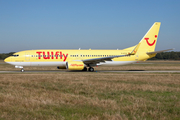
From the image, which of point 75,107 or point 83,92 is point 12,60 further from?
point 75,107

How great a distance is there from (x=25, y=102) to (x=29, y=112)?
174 cm

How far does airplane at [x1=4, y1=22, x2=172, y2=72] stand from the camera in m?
33.2

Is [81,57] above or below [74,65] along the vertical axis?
above

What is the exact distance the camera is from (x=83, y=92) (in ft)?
42.5

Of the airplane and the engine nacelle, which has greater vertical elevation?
the airplane

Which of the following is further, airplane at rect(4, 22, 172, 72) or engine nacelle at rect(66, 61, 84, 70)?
airplane at rect(4, 22, 172, 72)

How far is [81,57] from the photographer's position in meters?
35.6

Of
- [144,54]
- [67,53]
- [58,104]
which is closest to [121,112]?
[58,104]

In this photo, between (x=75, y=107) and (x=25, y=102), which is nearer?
(x=75, y=107)

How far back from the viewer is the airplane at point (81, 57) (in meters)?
33.2

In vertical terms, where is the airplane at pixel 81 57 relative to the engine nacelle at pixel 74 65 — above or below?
above

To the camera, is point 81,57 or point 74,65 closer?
point 74,65

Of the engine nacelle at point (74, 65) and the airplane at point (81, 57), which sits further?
the airplane at point (81, 57)

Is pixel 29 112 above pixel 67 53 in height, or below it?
below
